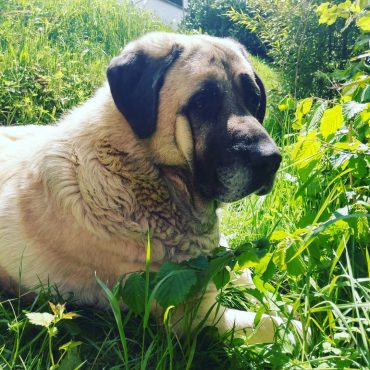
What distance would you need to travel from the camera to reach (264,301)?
7.84ft

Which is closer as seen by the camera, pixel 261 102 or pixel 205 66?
pixel 205 66

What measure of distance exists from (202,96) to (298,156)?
0.49 m

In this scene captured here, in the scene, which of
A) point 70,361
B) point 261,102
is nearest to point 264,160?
point 261,102

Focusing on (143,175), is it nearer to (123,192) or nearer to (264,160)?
(123,192)

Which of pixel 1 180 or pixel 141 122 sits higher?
pixel 141 122

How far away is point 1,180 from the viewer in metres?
2.70

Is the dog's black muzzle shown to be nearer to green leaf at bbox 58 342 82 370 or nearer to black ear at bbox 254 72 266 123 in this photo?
black ear at bbox 254 72 266 123

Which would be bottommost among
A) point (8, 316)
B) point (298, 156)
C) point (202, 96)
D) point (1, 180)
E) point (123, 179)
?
point (8, 316)

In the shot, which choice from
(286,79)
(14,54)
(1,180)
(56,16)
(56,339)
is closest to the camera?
(56,339)

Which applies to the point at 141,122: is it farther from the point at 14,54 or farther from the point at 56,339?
the point at 14,54

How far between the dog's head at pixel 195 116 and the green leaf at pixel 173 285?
2.17ft

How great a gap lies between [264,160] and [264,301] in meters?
0.64

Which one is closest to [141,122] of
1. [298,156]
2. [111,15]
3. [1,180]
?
[298,156]

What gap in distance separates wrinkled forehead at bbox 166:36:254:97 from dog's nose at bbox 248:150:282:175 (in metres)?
0.39
